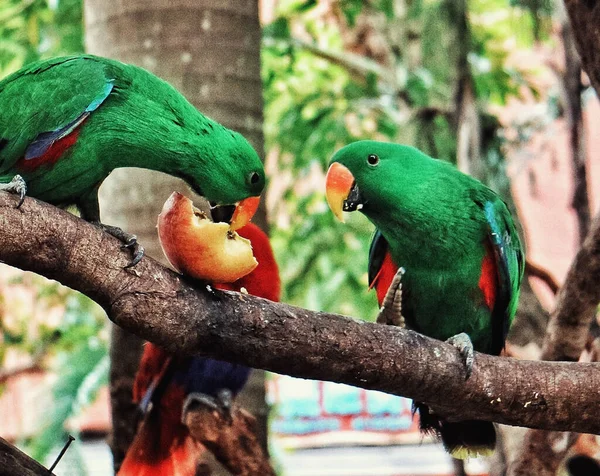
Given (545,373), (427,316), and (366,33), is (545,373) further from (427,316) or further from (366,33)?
(366,33)

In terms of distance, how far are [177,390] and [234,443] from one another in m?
0.60

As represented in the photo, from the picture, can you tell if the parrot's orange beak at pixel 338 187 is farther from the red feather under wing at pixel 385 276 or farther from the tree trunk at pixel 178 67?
the tree trunk at pixel 178 67

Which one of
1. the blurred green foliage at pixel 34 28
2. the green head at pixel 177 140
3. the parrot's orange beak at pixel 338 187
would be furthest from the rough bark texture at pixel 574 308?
the blurred green foliage at pixel 34 28

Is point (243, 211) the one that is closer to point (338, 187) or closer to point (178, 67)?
point (338, 187)

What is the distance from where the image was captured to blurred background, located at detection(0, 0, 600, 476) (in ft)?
10.3

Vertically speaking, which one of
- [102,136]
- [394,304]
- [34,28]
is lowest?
[102,136]

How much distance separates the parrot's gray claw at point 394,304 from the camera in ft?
8.66

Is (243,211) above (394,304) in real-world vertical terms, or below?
below

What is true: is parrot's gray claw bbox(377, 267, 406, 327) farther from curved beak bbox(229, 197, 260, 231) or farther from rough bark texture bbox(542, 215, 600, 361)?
curved beak bbox(229, 197, 260, 231)

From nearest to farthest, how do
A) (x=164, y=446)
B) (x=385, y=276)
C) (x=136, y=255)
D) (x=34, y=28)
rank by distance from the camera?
(x=136, y=255)
(x=385, y=276)
(x=164, y=446)
(x=34, y=28)

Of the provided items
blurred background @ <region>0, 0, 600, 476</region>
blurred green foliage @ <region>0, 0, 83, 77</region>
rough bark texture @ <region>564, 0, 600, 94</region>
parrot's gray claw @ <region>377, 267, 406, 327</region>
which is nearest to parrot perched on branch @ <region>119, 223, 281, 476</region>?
blurred background @ <region>0, 0, 600, 476</region>

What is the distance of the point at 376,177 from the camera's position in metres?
2.56

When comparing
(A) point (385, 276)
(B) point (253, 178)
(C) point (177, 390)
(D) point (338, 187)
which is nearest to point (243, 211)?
(B) point (253, 178)

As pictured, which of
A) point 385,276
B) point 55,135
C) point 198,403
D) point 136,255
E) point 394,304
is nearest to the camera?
point 136,255
